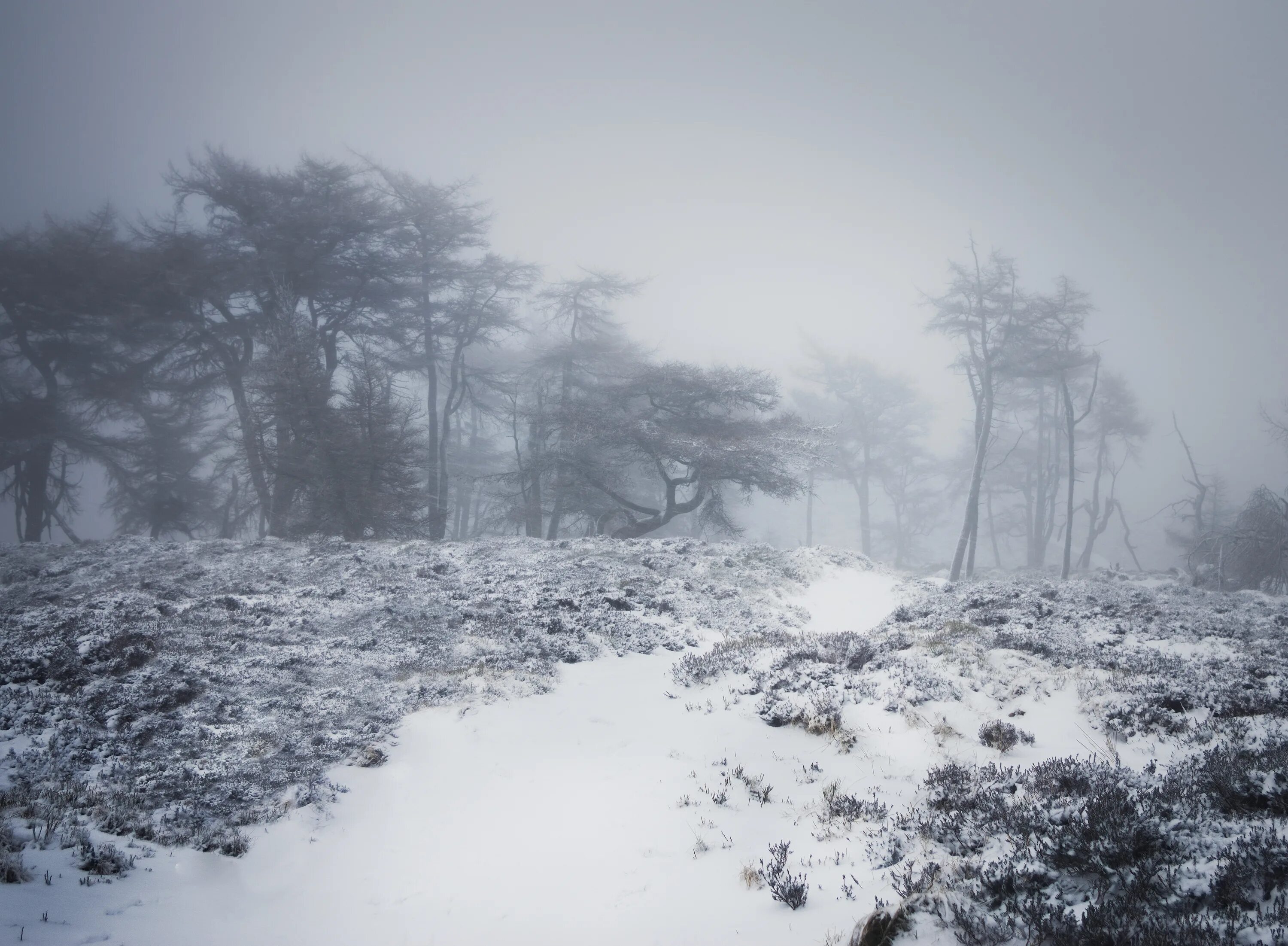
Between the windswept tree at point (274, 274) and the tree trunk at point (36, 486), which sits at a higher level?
the windswept tree at point (274, 274)

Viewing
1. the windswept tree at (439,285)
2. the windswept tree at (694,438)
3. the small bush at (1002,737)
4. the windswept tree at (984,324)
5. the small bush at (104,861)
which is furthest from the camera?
the windswept tree at (984,324)

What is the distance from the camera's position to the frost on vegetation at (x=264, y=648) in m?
5.41

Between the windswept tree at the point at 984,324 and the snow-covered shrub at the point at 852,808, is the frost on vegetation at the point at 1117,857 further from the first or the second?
the windswept tree at the point at 984,324

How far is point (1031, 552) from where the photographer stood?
33156 mm

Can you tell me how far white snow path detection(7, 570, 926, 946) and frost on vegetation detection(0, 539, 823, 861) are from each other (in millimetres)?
505

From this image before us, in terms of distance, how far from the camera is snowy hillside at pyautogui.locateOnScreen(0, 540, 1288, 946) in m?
3.42

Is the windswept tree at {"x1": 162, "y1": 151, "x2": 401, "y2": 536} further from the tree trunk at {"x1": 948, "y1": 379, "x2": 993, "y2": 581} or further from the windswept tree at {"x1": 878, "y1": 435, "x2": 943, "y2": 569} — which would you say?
the windswept tree at {"x1": 878, "y1": 435, "x2": 943, "y2": 569}

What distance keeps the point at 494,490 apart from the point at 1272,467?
85207 mm

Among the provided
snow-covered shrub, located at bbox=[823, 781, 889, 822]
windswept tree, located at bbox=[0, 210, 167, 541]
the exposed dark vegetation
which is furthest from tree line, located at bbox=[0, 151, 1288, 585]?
snow-covered shrub, located at bbox=[823, 781, 889, 822]

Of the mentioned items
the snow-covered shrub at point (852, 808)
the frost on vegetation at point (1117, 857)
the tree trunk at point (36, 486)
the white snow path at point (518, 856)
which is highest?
the tree trunk at point (36, 486)

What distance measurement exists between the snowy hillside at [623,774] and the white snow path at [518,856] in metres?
0.03

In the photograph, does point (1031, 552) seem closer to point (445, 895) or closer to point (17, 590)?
point (445, 895)

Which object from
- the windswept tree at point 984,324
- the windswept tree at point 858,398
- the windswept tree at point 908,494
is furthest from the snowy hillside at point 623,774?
the windswept tree at point 908,494

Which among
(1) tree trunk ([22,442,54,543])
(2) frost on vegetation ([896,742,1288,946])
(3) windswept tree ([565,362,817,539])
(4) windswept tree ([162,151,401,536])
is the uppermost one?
(4) windswept tree ([162,151,401,536])
